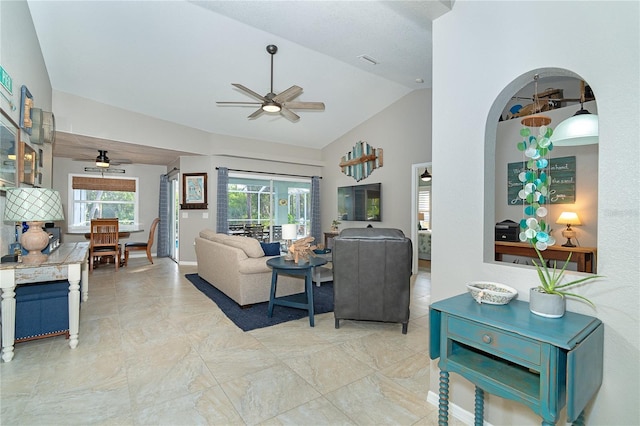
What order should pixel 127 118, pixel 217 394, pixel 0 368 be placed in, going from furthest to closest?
pixel 127 118 → pixel 0 368 → pixel 217 394

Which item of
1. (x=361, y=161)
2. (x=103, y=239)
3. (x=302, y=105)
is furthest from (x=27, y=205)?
(x=361, y=161)

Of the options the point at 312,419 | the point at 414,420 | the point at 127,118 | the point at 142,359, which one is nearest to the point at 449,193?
the point at 414,420

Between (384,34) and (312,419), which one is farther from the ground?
(384,34)

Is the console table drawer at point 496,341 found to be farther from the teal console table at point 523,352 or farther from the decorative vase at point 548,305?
the decorative vase at point 548,305

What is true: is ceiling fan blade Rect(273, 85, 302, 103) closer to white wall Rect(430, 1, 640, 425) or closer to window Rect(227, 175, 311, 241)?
white wall Rect(430, 1, 640, 425)

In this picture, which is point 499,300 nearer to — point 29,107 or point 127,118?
point 29,107

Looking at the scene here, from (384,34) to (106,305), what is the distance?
4.63m

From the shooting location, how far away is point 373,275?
3086 mm

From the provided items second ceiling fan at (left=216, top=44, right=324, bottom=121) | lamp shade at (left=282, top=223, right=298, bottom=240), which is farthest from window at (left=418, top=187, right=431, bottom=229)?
lamp shade at (left=282, top=223, right=298, bottom=240)

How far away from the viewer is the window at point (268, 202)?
7422mm

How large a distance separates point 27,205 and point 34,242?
384 millimetres

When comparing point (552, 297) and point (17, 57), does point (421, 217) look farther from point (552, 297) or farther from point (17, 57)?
point (17, 57)

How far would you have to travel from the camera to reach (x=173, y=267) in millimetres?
6504

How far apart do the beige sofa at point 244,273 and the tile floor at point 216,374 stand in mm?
445
